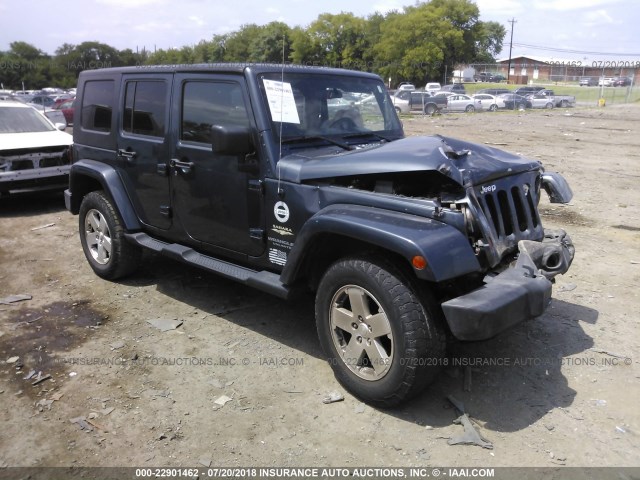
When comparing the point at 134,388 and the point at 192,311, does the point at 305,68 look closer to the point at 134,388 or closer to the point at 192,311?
the point at 192,311

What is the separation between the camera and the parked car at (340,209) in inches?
123

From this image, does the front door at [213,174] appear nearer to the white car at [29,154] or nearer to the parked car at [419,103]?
the white car at [29,154]

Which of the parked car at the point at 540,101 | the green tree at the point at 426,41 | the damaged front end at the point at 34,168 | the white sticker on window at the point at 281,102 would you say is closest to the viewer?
the white sticker on window at the point at 281,102

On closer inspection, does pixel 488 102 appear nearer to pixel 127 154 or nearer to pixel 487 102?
pixel 487 102

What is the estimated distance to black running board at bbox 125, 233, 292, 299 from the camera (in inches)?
153

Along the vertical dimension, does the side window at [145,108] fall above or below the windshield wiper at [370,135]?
above

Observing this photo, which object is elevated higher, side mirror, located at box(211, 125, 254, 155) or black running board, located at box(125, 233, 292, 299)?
side mirror, located at box(211, 125, 254, 155)

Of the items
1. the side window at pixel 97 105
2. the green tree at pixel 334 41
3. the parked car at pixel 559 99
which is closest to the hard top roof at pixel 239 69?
the side window at pixel 97 105

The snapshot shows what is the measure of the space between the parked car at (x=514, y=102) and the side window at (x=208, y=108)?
34213mm

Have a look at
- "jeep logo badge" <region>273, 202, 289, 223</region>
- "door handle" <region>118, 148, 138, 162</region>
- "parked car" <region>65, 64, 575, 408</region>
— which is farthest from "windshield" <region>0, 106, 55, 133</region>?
"jeep logo badge" <region>273, 202, 289, 223</region>

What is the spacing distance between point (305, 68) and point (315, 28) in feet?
202

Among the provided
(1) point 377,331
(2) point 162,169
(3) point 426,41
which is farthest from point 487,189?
(3) point 426,41

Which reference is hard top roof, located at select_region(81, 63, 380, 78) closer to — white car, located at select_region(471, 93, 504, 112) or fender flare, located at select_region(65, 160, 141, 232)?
fender flare, located at select_region(65, 160, 141, 232)

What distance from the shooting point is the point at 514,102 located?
116 feet
